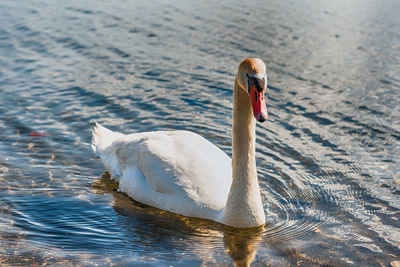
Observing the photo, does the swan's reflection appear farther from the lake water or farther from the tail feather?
the tail feather

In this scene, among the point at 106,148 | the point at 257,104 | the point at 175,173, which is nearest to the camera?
the point at 257,104

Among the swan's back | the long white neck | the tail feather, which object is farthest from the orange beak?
the tail feather

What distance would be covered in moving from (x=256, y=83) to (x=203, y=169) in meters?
1.80

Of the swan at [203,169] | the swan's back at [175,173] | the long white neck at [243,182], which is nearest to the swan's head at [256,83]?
the swan at [203,169]

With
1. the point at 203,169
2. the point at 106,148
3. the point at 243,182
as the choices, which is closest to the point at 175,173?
the point at 203,169

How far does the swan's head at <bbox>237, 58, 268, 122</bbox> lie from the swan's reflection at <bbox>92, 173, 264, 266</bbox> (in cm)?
181

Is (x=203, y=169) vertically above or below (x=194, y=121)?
above

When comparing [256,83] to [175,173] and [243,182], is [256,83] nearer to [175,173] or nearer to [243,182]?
[243,182]

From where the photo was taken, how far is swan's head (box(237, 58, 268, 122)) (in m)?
5.59

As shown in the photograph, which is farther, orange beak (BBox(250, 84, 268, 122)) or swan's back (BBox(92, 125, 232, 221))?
swan's back (BBox(92, 125, 232, 221))

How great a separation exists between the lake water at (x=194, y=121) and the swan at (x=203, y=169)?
211mm

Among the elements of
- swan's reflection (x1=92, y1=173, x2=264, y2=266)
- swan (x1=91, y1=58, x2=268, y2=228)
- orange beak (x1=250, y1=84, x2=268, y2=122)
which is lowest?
swan's reflection (x1=92, y1=173, x2=264, y2=266)

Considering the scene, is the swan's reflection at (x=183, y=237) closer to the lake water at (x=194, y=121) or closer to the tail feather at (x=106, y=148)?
the lake water at (x=194, y=121)

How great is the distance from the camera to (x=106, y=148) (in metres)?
8.66
